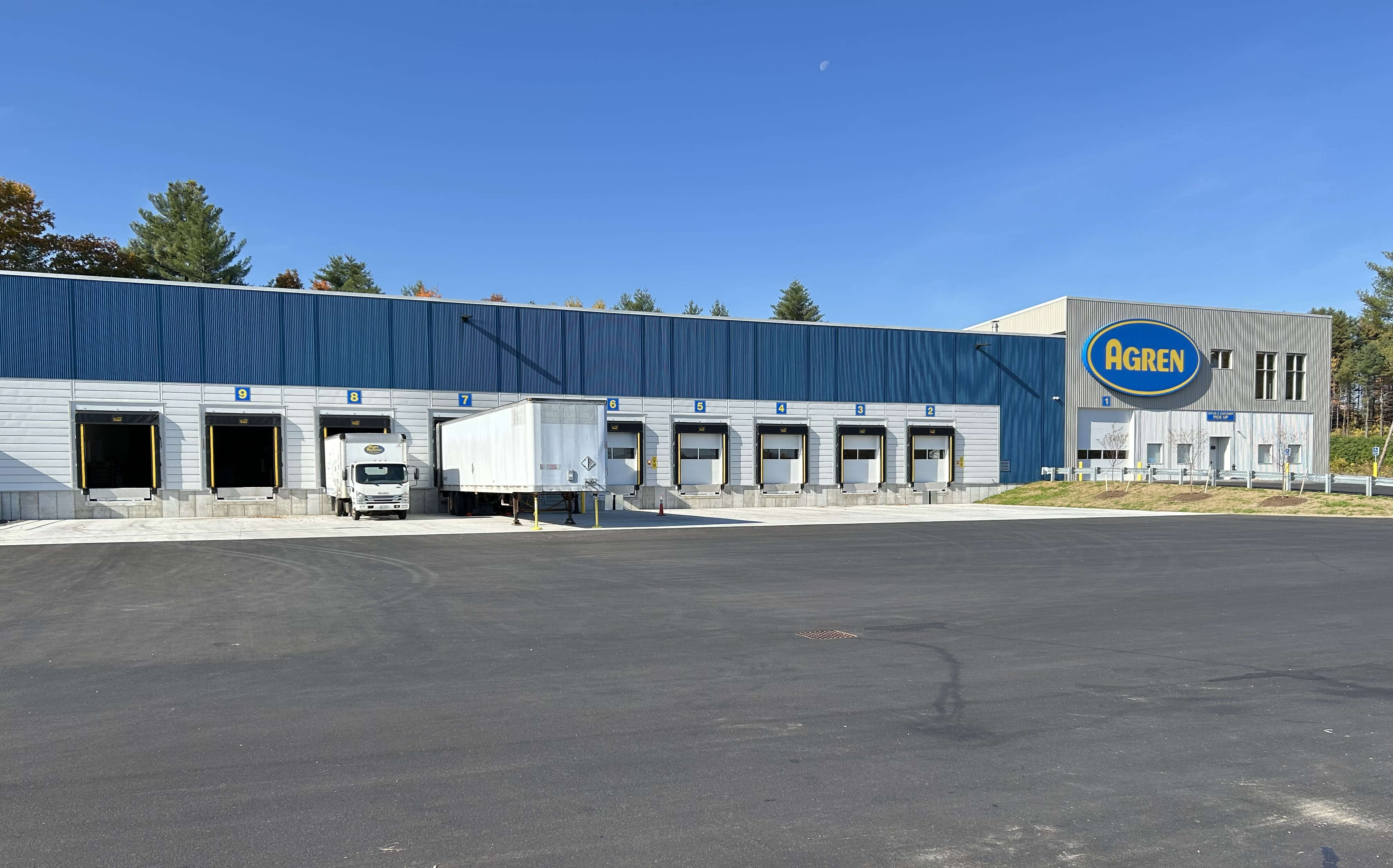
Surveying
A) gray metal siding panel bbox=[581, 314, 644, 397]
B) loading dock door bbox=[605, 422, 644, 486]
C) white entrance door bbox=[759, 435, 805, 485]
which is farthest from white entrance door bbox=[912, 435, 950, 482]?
gray metal siding panel bbox=[581, 314, 644, 397]

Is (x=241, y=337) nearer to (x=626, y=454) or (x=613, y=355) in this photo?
(x=613, y=355)

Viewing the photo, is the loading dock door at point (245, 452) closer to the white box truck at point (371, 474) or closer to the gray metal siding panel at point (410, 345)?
the white box truck at point (371, 474)

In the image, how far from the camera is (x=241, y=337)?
1405 inches

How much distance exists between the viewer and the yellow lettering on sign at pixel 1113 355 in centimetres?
5050

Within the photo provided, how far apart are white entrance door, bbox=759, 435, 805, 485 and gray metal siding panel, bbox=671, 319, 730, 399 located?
346 cm

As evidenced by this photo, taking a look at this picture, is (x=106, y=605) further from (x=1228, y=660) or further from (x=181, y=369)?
(x=181, y=369)

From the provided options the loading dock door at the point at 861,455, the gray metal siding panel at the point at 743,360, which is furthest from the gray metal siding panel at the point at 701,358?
the loading dock door at the point at 861,455

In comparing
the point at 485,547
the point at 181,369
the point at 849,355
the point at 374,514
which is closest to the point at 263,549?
the point at 485,547

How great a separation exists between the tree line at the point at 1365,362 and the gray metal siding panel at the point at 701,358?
65125mm

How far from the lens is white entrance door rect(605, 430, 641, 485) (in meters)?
41.4

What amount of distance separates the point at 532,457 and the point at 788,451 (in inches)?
758

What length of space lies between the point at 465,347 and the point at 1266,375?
4786 centimetres

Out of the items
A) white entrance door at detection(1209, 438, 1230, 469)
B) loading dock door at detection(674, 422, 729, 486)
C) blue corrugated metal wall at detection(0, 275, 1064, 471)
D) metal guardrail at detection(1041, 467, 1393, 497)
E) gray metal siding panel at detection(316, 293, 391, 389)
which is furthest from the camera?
white entrance door at detection(1209, 438, 1230, 469)

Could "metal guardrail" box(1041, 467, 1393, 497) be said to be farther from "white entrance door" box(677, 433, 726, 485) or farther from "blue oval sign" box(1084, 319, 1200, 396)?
"white entrance door" box(677, 433, 726, 485)
